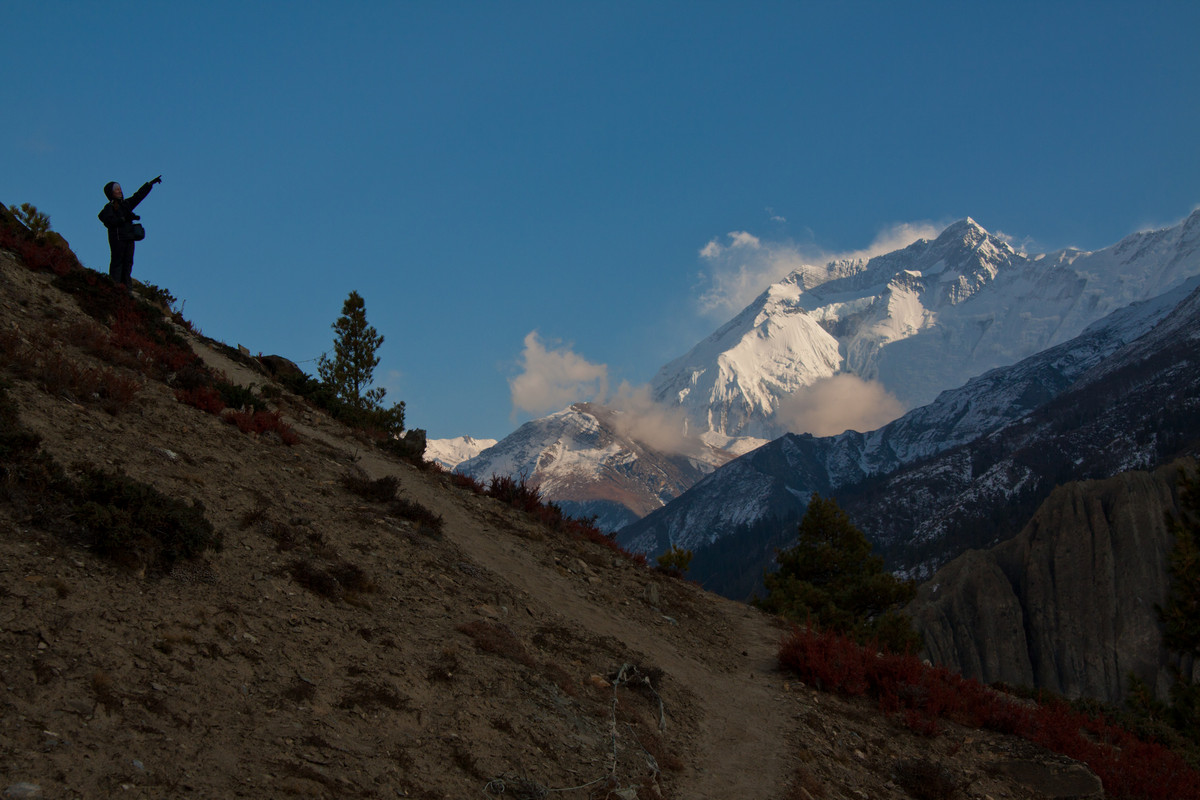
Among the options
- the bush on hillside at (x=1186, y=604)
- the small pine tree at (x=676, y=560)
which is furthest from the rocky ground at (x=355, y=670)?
the bush on hillside at (x=1186, y=604)

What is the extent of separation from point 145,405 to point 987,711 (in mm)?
16190

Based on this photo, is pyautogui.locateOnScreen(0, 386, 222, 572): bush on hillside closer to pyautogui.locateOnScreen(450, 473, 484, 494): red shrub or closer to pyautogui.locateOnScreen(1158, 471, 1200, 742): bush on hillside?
pyautogui.locateOnScreen(450, 473, 484, 494): red shrub

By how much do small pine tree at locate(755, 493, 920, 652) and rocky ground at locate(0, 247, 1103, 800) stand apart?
11.6m

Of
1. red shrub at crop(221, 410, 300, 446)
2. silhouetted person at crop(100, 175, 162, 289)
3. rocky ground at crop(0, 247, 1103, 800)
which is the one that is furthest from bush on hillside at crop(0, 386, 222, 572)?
silhouetted person at crop(100, 175, 162, 289)

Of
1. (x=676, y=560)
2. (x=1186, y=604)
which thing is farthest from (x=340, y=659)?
(x=1186, y=604)

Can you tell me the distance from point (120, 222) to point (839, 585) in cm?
2912

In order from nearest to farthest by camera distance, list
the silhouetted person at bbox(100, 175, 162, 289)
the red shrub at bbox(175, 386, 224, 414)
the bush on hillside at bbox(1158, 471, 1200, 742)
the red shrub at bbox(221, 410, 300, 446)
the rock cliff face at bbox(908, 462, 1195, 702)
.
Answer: the red shrub at bbox(175, 386, 224, 414) < the red shrub at bbox(221, 410, 300, 446) < the silhouetted person at bbox(100, 175, 162, 289) < the bush on hillside at bbox(1158, 471, 1200, 742) < the rock cliff face at bbox(908, 462, 1195, 702)

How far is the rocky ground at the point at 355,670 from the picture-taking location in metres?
6.26

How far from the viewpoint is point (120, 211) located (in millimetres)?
20516

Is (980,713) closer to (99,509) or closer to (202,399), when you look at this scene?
(99,509)

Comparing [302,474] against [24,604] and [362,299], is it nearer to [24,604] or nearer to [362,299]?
[24,604]

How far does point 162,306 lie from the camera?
25922 mm

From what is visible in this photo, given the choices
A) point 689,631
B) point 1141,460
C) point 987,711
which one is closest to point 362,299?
point 689,631

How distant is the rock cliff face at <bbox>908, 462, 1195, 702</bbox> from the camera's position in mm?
91750
